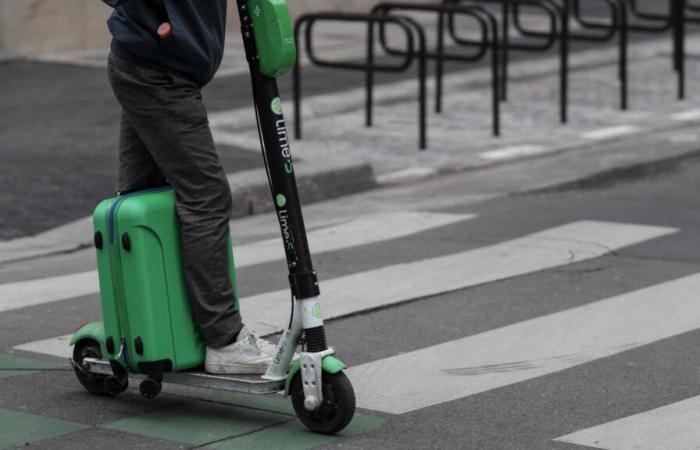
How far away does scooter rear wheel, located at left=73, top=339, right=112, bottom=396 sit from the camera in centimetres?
560

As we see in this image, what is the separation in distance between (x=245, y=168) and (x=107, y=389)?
5280mm

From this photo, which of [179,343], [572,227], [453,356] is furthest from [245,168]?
[179,343]

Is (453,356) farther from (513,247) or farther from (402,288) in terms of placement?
(513,247)

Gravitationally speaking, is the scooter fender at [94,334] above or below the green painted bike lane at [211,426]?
above

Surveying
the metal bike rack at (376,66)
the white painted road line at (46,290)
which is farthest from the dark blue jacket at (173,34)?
the metal bike rack at (376,66)

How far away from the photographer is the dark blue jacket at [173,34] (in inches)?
200

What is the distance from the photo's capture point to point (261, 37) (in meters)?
5.05

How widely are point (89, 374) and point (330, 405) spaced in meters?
1.03

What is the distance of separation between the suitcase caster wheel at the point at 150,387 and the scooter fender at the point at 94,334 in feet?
0.82

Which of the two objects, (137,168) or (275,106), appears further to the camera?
(137,168)

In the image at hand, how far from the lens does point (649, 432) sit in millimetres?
5180

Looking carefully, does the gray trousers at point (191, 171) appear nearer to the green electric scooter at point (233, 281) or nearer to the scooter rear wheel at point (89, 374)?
the green electric scooter at point (233, 281)

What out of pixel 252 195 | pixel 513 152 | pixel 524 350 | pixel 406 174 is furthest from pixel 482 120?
pixel 524 350

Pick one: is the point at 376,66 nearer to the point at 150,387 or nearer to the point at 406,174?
the point at 406,174
